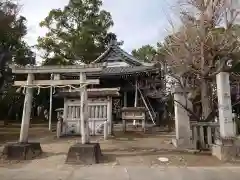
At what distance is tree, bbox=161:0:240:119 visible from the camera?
38.9 ft

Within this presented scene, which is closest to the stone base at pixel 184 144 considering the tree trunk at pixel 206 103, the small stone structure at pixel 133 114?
the tree trunk at pixel 206 103

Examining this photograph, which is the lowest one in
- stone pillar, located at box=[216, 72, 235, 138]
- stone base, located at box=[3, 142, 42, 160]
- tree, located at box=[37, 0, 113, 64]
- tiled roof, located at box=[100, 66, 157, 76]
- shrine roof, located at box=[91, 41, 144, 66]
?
stone base, located at box=[3, 142, 42, 160]

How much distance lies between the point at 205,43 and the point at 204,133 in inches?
161

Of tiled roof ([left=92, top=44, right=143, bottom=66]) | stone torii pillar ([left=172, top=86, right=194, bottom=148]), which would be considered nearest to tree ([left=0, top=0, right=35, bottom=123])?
tiled roof ([left=92, top=44, right=143, bottom=66])

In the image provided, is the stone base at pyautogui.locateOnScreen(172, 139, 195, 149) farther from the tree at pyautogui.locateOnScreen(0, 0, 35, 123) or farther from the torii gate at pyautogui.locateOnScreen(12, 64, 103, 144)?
the tree at pyautogui.locateOnScreen(0, 0, 35, 123)

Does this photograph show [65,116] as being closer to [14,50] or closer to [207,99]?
[207,99]

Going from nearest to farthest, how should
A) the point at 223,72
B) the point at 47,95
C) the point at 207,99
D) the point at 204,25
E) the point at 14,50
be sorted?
1. the point at 223,72
2. the point at 207,99
3. the point at 204,25
4. the point at 14,50
5. the point at 47,95

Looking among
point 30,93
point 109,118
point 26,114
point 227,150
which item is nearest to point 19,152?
point 26,114

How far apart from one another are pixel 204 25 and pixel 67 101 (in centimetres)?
976

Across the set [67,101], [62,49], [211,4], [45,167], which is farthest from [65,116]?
[62,49]

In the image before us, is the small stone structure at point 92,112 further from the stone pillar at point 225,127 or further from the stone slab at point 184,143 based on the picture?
the stone pillar at point 225,127

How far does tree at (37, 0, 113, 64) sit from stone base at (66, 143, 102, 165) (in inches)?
1161

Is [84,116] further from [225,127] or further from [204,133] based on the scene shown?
[204,133]

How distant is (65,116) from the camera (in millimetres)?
17469
